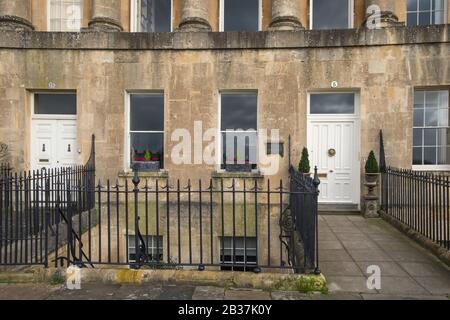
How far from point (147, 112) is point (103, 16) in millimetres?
3114

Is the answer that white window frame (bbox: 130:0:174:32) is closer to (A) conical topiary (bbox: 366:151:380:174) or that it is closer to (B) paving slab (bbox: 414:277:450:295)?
(A) conical topiary (bbox: 366:151:380:174)

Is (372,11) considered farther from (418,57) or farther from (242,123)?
(242,123)

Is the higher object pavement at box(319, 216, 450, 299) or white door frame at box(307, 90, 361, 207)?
white door frame at box(307, 90, 361, 207)

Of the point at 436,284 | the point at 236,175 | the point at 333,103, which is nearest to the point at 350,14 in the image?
the point at 333,103

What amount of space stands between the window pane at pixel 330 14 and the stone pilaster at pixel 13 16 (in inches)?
352

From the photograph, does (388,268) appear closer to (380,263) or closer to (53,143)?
(380,263)

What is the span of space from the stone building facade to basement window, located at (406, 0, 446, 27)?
6 cm

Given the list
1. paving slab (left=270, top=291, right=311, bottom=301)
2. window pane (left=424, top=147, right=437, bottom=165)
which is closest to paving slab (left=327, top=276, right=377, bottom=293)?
paving slab (left=270, top=291, right=311, bottom=301)

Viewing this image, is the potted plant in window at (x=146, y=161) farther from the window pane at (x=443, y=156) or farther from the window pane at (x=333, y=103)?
the window pane at (x=443, y=156)

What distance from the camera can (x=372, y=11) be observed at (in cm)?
991

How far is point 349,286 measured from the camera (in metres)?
4.75

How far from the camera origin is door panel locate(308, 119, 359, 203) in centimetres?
995
